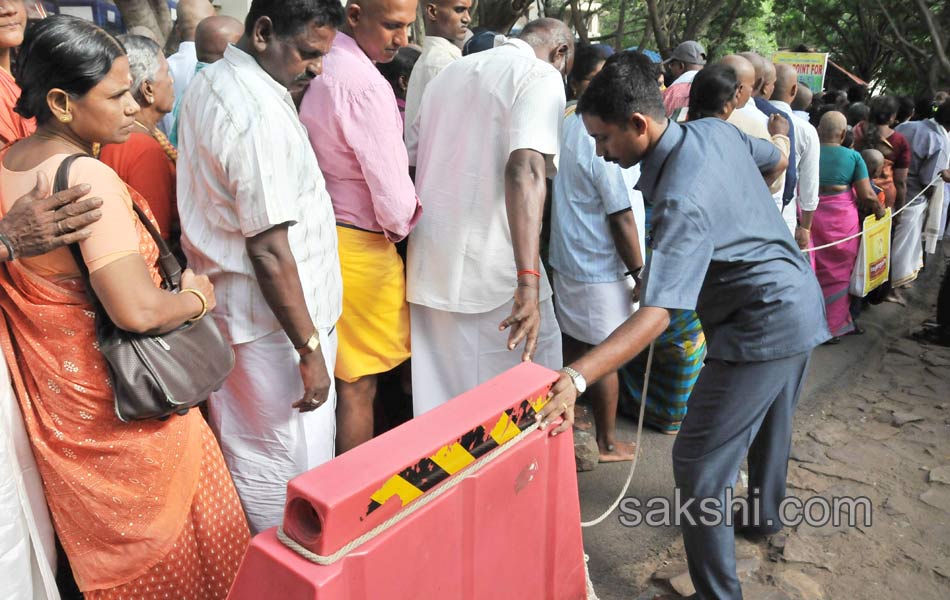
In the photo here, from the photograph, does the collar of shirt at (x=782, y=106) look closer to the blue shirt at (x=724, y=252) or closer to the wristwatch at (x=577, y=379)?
the blue shirt at (x=724, y=252)

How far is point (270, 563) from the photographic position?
3.85ft

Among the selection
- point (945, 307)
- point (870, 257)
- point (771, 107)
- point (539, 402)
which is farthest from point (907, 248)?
point (539, 402)

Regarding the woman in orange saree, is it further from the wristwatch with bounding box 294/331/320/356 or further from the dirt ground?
the dirt ground

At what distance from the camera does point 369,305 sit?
264cm

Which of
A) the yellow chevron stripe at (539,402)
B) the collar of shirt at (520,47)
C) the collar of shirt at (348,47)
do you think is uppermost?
the collar of shirt at (348,47)

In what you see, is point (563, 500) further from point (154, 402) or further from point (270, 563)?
point (154, 402)

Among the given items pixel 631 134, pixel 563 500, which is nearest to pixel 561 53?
pixel 631 134

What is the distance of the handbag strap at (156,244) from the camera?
5.25ft

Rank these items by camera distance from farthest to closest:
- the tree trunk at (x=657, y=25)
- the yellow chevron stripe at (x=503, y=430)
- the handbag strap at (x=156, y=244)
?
the tree trunk at (x=657, y=25) → the handbag strap at (x=156, y=244) → the yellow chevron stripe at (x=503, y=430)

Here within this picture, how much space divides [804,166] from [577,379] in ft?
12.0

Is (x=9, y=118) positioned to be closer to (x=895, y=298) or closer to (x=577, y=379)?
(x=577, y=379)

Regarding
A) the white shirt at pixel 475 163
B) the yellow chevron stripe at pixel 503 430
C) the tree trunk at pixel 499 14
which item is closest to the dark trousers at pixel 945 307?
the white shirt at pixel 475 163

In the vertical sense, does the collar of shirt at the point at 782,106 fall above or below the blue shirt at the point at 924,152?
above

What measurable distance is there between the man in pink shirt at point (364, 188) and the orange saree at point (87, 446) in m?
0.73
